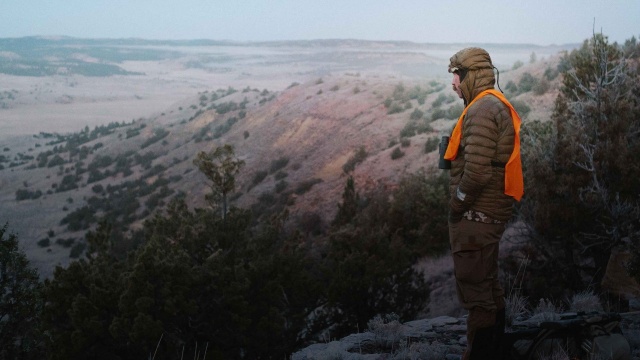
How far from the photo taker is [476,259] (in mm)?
3615

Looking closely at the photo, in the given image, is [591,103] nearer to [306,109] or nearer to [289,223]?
[289,223]

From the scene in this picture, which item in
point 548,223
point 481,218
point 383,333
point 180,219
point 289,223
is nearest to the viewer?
point 481,218

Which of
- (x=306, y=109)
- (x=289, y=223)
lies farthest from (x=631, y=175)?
(x=306, y=109)

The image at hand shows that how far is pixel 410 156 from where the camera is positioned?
22.3m

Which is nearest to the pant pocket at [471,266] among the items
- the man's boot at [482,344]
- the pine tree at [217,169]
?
the man's boot at [482,344]

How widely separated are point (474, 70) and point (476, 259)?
1286mm

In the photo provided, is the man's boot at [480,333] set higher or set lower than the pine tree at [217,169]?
higher

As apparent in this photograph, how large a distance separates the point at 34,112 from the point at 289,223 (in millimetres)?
81038

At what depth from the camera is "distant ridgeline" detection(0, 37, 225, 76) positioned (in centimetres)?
12431

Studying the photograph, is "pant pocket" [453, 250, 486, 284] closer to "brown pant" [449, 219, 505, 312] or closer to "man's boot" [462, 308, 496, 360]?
"brown pant" [449, 219, 505, 312]

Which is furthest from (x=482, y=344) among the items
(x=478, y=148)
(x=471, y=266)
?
(x=478, y=148)

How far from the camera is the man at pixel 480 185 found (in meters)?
3.48

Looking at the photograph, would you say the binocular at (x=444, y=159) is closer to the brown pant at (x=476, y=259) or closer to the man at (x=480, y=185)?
the man at (x=480, y=185)

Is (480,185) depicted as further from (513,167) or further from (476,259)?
(476,259)
